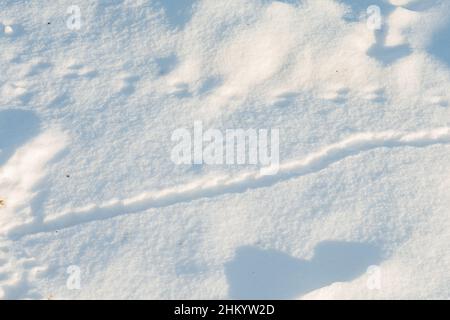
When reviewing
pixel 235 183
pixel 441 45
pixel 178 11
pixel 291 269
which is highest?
pixel 178 11

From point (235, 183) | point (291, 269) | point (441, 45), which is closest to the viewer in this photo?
point (291, 269)

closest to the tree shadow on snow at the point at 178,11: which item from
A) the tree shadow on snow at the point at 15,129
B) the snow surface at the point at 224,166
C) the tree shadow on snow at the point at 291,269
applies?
the snow surface at the point at 224,166

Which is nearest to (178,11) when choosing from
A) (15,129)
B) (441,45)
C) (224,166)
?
(224,166)

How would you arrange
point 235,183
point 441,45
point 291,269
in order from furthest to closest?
1. point 441,45
2. point 235,183
3. point 291,269

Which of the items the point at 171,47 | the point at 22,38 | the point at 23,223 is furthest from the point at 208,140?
the point at 22,38

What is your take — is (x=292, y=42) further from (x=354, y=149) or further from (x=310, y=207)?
(x=310, y=207)

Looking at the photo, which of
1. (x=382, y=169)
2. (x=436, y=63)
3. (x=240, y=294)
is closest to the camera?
(x=240, y=294)

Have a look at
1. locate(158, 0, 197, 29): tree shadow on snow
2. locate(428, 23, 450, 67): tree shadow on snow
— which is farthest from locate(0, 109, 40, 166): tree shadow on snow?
locate(428, 23, 450, 67): tree shadow on snow

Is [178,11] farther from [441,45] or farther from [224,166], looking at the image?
[441,45]
